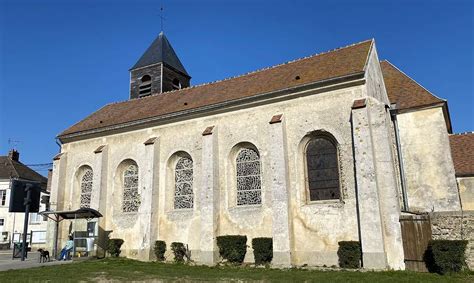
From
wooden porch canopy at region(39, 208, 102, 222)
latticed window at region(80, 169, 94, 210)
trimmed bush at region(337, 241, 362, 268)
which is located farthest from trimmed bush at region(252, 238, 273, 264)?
latticed window at region(80, 169, 94, 210)

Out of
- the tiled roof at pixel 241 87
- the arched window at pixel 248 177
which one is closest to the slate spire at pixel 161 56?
the tiled roof at pixel 241 87

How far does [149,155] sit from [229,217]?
5453mm

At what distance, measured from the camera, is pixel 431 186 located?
53.2ft

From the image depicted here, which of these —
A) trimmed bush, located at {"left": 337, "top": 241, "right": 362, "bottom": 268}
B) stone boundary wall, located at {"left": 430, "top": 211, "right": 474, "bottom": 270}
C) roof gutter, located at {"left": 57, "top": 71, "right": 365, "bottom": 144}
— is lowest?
trimmed bush, located at {"left": 337, "top": 241, "right": 362, "bottom": 268}

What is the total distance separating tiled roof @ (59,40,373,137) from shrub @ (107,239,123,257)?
6.32 metres

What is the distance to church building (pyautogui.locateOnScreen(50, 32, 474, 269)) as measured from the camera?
47.2 ft

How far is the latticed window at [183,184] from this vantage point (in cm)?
1841

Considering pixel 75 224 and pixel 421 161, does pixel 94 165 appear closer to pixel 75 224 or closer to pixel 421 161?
→ pixel 75 224

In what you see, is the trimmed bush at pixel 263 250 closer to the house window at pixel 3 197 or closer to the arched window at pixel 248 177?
the arched window at pixel 248 177

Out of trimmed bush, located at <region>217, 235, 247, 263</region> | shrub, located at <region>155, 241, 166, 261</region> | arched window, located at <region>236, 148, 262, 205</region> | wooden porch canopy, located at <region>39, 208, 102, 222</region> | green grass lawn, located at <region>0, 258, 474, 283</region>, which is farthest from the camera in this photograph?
wooden porch canopy, located at <region>39, 208, 102, 222</region>

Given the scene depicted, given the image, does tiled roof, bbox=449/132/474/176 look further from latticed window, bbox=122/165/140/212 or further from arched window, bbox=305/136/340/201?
latticed window, bbox=122/165/140/212

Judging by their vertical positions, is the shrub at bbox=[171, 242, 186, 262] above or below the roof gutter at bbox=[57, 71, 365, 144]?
below

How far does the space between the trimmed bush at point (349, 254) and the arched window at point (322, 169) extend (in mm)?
1937

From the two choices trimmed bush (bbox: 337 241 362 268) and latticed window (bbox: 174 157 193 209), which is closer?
trimmed bush (bbox: 337 241 362 268)
